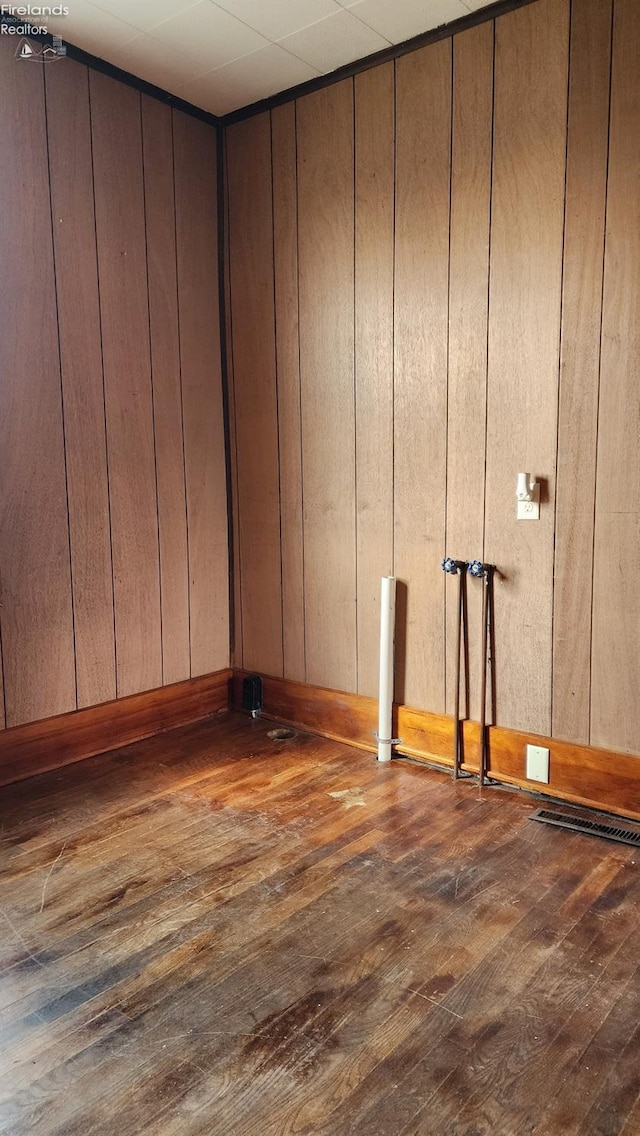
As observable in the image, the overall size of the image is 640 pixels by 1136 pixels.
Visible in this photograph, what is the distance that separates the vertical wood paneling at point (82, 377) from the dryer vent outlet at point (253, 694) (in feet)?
2.15

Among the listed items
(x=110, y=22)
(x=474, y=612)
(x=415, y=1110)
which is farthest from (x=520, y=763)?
(x=110, y=22)

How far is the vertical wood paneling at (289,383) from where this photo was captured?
129 inches

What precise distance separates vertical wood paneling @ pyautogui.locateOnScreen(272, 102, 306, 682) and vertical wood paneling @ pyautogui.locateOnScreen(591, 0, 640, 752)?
1.37 metres

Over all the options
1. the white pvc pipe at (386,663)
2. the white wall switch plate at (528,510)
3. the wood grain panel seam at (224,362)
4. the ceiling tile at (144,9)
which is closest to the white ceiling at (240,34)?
the ceiling tile at (144,9)

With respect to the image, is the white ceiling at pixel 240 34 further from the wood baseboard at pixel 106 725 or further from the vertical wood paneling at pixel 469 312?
the wood baseboard at pixel 106 725

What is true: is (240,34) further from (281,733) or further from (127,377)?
(281,733)

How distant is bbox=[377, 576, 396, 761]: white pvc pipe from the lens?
9.92ft

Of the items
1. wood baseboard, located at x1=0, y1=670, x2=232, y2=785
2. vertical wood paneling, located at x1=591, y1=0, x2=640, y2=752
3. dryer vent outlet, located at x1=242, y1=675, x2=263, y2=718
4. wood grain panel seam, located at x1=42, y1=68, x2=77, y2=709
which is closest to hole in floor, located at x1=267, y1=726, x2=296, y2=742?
dryer vent outlet, located at x1=242, y1=675, x2=263, y2=718

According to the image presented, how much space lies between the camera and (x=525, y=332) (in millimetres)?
2639

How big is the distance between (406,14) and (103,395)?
5.87 ft

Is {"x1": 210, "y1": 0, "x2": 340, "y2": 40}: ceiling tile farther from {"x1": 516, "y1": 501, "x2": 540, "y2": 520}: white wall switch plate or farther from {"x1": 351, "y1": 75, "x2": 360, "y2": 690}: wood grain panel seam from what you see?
{"x1": 516, "y1": 501, "x2": 540, "y2": 520}: white wall switch plate

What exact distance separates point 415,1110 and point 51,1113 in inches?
26.8

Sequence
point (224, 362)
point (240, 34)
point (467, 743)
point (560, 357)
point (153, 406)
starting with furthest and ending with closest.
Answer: point (224, 362), point (153, 406), point (467, 743), point (240, 34), point (560, 357)

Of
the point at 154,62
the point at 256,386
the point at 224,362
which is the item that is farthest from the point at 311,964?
the point at 154,62
